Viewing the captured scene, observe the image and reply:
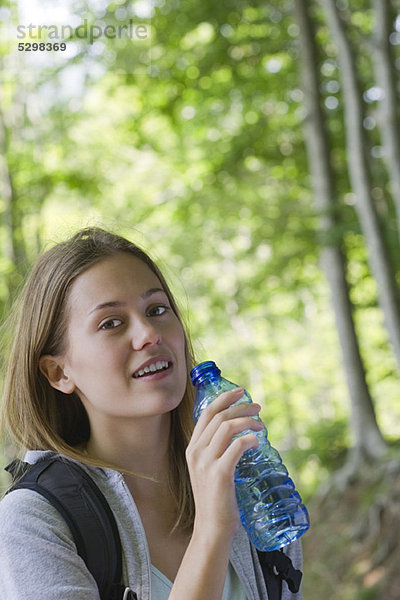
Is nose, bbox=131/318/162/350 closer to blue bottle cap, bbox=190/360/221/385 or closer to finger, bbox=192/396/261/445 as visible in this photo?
blue bottle cap, bbox=190/360/221/385

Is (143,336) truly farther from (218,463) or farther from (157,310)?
(218,463)

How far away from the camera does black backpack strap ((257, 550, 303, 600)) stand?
163cm

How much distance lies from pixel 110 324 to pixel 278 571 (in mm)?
683

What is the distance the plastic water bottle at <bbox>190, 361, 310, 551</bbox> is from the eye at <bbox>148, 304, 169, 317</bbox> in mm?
177

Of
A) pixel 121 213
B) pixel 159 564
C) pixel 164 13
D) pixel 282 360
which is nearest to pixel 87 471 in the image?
pixel 159 564

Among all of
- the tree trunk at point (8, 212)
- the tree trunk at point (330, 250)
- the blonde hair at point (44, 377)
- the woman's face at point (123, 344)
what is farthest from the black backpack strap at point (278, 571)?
the tree trunk at point (8, 212)

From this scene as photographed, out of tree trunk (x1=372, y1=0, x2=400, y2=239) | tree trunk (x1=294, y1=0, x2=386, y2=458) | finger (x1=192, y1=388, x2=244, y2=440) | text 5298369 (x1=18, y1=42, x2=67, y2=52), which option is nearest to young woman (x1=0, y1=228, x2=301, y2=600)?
finger (x1=192, y1=388, x2=244, y2=440)

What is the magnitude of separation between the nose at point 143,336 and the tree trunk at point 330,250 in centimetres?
675

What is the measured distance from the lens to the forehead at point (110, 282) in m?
1.61

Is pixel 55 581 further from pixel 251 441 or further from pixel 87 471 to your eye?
pixel 251 441

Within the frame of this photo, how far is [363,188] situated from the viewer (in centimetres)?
651

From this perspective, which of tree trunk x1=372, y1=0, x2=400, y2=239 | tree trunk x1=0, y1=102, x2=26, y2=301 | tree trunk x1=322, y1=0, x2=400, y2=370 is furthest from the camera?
tree trunk x1=0, y1=102, x2=26, y2=301

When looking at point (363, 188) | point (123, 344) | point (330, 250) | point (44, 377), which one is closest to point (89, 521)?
point (123, 344)

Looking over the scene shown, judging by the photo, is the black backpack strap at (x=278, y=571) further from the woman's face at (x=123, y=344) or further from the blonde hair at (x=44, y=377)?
the woman's face at (x=123, y=344)
